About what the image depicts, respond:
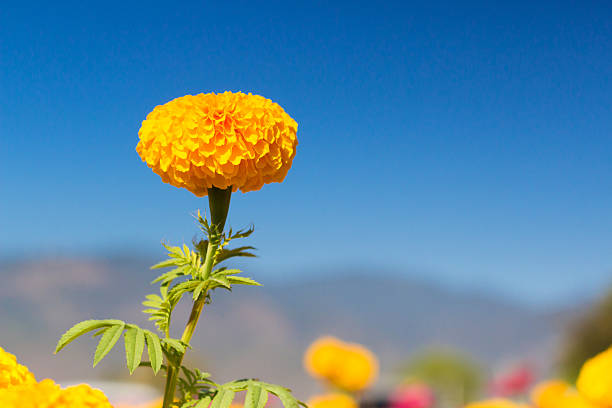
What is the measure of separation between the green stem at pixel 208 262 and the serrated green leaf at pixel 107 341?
0.10 m

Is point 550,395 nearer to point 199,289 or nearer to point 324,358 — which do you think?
point 324,358

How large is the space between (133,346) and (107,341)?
4cm

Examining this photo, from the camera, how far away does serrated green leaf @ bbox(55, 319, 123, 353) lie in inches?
31.9

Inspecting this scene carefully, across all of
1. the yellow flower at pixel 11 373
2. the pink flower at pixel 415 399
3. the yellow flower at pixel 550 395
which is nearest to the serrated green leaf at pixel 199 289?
the yellow flower at pixel 11 373

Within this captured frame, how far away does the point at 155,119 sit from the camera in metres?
1.02

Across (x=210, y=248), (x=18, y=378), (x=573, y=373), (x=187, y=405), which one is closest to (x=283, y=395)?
(x=187, y=405)

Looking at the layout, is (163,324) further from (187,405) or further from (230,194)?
(230,194)

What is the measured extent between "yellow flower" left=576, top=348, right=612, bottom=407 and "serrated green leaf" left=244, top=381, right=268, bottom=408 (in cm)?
62

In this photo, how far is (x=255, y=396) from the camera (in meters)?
0.90

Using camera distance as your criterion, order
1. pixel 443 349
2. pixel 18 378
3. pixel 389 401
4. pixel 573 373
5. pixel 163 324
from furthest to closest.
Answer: pixel 443 349
pixel 573 373
pixel 389 401
pixel 163 324
pixel 18 378

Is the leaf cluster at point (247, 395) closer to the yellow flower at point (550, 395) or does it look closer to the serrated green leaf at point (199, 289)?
the serrated green leaf at point (199, 289)

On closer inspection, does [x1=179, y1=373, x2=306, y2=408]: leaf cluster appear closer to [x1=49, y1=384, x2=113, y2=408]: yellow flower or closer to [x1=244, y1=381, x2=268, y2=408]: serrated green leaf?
[x1=244, y1=381, x2=268, y2=408]: serrated green leaf

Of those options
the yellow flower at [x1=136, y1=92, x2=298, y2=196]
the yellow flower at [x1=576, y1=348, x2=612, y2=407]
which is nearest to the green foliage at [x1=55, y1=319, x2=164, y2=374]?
the yellow flower at [x1=136, y1=92, x2=298, y2=196]

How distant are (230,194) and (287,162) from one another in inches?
4.5
